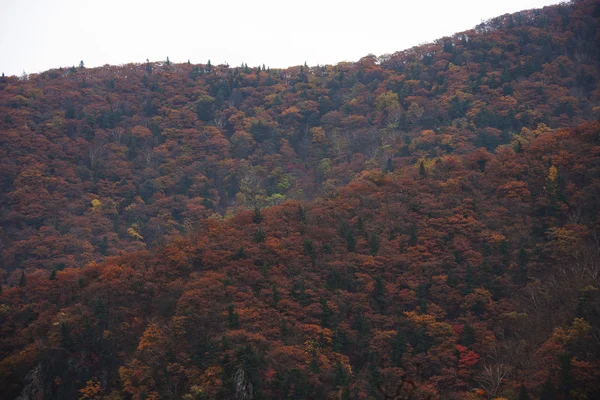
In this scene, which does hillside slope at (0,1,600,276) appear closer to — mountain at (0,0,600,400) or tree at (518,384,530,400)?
mountain at (0,0,600,400)

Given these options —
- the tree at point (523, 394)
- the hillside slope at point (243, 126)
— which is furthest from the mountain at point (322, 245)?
the hillside slope at point (243, 126)

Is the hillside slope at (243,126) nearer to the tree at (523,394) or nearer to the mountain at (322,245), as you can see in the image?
the mountain at (322,245)

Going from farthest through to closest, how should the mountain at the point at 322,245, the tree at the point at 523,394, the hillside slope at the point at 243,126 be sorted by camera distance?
the hillside slope at the point at 243,126 → the mountain at the point at 322,245 → the tree at the point at 523,394

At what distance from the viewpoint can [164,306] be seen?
44906 mm

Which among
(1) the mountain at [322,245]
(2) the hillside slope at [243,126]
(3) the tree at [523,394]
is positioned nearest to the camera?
(3) the tree at [523,394]

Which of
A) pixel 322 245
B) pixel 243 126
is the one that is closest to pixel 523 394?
pixel 322 245

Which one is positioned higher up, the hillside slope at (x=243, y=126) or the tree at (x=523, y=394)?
the hillside slope at (x=243, y=126)

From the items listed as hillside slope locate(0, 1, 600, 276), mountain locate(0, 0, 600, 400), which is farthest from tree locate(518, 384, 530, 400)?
hillside slope locate(0, 1, 600, 276)

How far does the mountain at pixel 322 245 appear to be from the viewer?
3997cm

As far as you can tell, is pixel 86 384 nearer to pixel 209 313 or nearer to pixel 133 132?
pixel 209 313

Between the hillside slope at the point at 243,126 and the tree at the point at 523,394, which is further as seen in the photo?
the hillside slope at the point at 243,126

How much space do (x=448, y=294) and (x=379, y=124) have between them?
4730 centimetres

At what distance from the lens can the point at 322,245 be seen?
51406mm

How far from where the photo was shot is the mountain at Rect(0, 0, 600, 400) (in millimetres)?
39969
